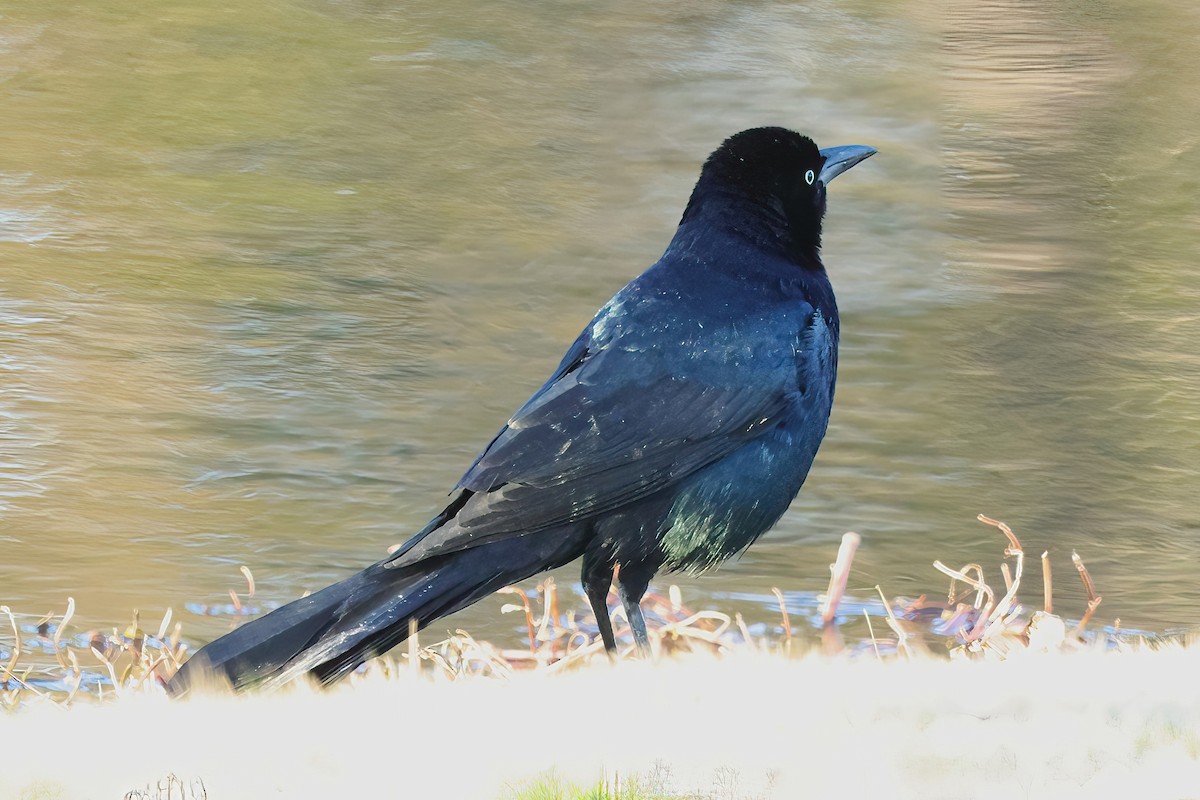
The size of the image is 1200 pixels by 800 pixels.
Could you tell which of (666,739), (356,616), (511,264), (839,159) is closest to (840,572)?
(839,159)

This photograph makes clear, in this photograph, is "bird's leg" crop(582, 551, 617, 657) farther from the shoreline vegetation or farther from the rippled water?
the rippled water

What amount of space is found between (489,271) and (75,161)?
3.50 meters

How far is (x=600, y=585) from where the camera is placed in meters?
3.88

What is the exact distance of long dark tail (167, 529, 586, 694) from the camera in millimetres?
3389

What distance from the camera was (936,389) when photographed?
26.4 feet

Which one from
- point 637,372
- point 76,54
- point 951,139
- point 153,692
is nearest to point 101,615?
point 153,692

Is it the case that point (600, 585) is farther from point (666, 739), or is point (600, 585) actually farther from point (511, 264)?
point (511, 264)

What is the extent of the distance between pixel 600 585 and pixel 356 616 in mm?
636

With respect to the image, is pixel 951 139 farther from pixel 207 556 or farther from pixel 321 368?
pixel 207 556

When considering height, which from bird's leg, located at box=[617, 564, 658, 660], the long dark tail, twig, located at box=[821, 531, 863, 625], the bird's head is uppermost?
the bird's head

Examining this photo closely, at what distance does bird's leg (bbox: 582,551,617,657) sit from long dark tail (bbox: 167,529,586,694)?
0.13 metres

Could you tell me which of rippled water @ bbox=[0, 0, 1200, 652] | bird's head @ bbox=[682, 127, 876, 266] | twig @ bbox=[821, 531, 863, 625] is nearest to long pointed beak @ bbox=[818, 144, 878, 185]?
bird's head @ bbox=[682, 127, 876, 266]

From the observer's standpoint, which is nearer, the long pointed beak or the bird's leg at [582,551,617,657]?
the bird's leg at [582,551,617,657]

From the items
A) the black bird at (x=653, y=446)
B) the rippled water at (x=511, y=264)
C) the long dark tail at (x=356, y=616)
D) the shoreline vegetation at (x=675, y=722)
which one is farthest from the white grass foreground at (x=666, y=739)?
the rippled water at (x=511, y=264)
